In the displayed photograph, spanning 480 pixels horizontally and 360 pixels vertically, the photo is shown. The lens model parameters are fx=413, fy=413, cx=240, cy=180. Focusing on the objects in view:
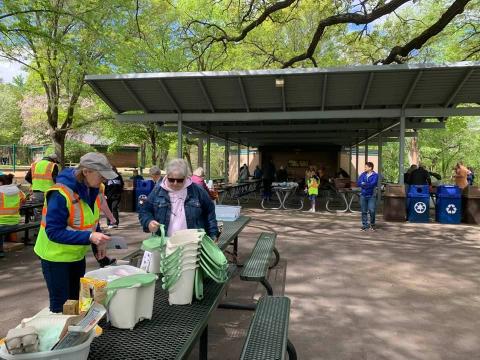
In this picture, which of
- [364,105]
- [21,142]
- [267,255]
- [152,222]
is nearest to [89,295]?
A: [152,222]

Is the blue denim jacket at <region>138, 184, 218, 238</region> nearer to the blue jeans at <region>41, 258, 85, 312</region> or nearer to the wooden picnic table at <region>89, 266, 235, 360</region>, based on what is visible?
the blue jeans at <region>41, 258, 85, 312</region>

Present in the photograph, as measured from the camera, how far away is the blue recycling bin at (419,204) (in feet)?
35.4

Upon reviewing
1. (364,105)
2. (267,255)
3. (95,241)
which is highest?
(364,105)

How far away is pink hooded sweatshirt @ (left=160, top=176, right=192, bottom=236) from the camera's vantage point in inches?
132

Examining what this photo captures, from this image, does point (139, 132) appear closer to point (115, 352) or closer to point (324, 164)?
point (324, 164)

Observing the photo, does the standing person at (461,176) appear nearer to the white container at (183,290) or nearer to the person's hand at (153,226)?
the person's hand at (153,226)

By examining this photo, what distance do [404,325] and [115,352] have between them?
10.4ft

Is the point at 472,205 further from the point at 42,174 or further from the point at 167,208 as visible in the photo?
the point at 42,174

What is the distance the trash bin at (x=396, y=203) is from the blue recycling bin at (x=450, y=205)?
3.14 feet

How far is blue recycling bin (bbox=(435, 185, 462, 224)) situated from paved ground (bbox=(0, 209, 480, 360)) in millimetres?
2112

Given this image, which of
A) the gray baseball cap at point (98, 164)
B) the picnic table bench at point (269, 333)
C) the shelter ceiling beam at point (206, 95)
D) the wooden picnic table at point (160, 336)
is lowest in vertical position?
the picnic table bench at point (269, 333)

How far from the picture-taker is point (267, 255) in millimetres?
4840

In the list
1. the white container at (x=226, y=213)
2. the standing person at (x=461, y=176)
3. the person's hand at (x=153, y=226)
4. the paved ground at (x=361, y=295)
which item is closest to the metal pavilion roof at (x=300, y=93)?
the standing person at (x=461, y=176)

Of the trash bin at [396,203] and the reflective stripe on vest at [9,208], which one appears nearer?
the reflective stripe on vest at [9,208]
